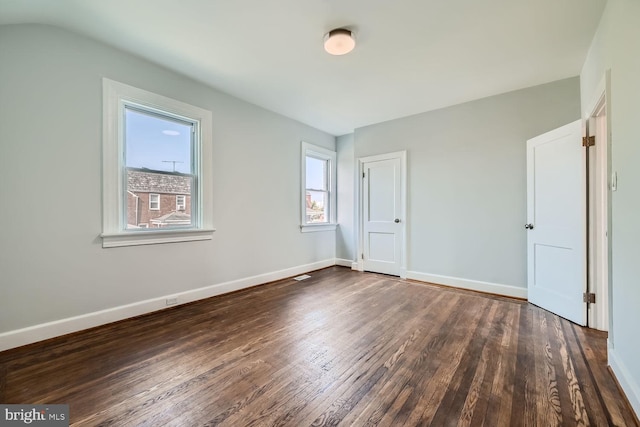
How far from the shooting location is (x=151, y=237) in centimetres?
284

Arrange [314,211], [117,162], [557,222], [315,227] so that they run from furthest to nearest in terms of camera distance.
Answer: [314,211], [315,227], [557,222], [117,162]

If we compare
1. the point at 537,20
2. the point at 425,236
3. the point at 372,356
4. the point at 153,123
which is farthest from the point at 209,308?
the point at 537,20

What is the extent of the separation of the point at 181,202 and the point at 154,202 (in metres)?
0.30

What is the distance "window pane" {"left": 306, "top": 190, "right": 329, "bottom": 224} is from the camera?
5.04 meters

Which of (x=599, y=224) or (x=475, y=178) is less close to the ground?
(x=475, y=178)

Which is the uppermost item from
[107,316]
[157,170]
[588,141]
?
[588,141]

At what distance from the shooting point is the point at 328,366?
1.89m

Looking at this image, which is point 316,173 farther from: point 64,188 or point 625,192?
point 625,192

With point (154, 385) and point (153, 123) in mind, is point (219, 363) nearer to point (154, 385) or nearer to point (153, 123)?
point (154, 385)

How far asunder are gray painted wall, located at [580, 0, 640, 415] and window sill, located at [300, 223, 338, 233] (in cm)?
372

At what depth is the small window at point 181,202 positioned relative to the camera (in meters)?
3.14

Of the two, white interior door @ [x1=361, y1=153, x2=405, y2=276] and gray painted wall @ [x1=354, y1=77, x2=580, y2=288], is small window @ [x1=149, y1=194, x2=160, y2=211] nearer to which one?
white interior door @ [x1=361, y1=153, x2=405, y2=276]

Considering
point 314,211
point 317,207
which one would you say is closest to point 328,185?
point 317,207

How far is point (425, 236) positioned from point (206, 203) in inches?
128
